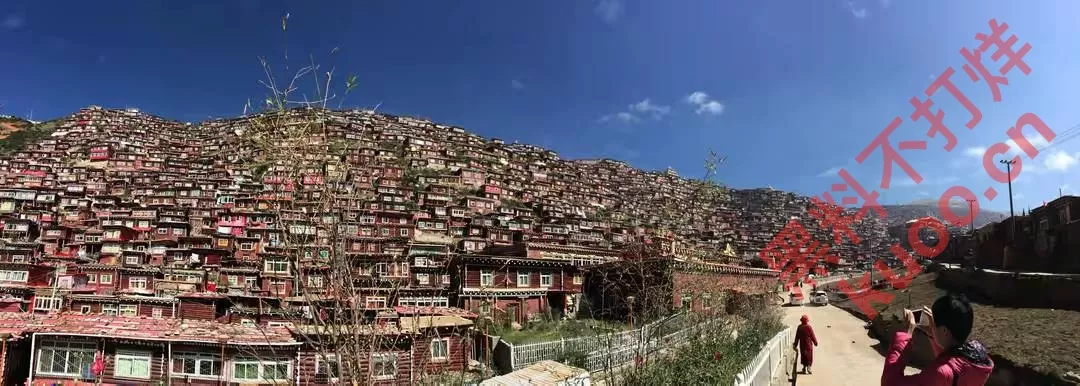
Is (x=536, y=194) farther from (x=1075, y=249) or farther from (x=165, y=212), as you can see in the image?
(x=1075, y=249)

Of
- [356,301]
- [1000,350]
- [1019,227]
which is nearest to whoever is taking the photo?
[356,301]

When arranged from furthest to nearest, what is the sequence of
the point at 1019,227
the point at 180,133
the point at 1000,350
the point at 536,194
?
the point at 180,133
the point at 536,194
the point at 1019,227
the point at 1000,350

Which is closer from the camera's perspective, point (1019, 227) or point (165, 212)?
point (1019, 227)

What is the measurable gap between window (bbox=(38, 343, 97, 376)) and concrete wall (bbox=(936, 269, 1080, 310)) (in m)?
31.4

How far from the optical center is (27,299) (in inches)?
1265

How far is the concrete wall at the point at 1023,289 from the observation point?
63.5ft

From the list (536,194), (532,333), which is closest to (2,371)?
(532,333)

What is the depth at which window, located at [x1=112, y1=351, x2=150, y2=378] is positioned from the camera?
634 inches

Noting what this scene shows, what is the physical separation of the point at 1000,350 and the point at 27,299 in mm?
45960

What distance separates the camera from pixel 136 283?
35250 mm

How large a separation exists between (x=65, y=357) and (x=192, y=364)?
12.0 ft

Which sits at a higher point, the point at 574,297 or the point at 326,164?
the point at 326,164

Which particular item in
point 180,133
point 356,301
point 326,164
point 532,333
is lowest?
point 532,333

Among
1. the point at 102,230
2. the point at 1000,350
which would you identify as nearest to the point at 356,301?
the point at 1000,350
